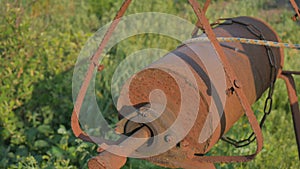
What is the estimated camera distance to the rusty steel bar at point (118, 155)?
1627 mm

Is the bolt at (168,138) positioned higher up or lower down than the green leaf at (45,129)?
higher up

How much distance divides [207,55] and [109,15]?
4.06 meters

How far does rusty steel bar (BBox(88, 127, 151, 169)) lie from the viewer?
1627 mm

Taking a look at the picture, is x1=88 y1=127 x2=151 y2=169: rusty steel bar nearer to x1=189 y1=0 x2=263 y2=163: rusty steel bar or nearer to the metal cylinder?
the metal cylinder

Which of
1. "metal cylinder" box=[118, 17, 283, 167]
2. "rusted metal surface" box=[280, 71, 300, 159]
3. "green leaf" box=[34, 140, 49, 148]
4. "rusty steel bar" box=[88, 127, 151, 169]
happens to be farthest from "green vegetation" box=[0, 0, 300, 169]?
"rusty steel bar" box=[88, 127, 151, 169]

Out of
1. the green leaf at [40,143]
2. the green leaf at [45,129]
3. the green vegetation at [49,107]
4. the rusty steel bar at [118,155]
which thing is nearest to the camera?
the rusty steel bar at [118,155]

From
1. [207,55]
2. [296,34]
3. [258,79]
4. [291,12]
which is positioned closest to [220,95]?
[207,55]

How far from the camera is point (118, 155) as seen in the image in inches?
67.1

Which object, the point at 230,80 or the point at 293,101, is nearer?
the point at 230,80

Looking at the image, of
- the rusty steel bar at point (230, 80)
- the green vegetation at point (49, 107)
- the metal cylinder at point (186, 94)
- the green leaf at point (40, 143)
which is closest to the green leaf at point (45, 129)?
the green vegetation at point (49, 107)

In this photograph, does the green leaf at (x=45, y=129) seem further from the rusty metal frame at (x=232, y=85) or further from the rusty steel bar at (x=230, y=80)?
the rusty steel bar at (x=230, y=80)

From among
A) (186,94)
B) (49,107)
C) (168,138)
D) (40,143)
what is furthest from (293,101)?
(49,107)

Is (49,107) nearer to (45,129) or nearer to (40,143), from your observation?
(45,129)

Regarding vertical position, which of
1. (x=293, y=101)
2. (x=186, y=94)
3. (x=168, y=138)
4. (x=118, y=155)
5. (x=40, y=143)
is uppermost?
(x=293, y=101)
